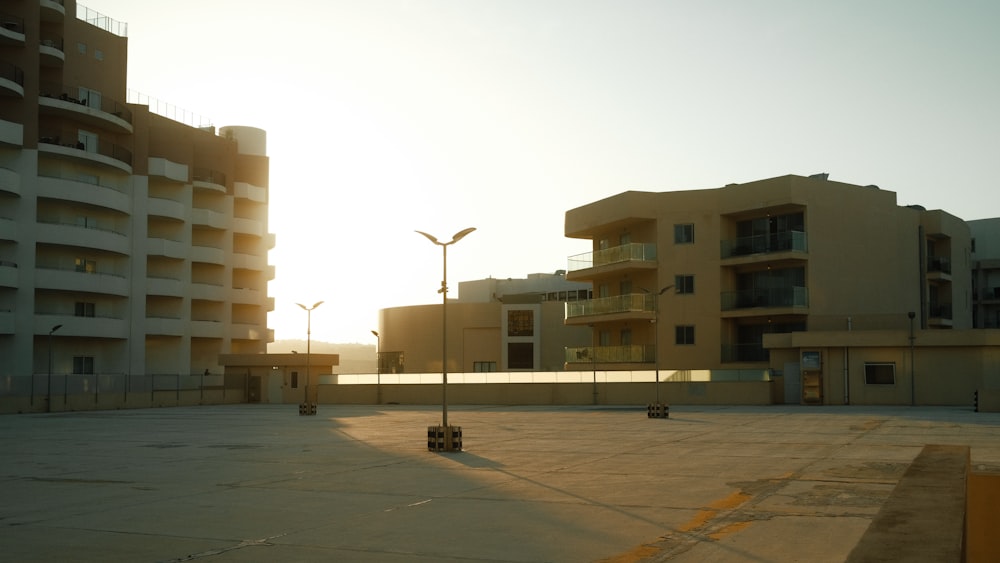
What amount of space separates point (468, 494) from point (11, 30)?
67.0 metres

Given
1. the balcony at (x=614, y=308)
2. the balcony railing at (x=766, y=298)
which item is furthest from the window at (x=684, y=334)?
the balcony railing at (x=766, y=298)

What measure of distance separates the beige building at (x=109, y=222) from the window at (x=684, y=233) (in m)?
43.4

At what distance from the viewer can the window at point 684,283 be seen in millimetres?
65812

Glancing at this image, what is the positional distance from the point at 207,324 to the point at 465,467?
245 feet

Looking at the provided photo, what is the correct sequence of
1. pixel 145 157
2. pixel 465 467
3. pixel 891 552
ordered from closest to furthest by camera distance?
pixel 891 552, pixel 465 467, pixel 145 157

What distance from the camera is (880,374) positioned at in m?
50.8

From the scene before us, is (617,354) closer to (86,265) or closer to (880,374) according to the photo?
(880,374)

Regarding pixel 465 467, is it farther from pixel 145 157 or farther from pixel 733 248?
pixel 145 157

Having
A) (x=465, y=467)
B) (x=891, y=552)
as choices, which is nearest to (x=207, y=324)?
(x=465, y=467)

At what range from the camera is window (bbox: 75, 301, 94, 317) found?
77.2 meters

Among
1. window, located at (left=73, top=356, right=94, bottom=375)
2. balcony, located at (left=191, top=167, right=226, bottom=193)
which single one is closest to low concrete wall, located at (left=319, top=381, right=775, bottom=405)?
window, located at (left=73, top=356, right=94, bottom=375)

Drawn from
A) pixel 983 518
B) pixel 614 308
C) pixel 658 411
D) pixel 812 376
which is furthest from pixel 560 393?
pixel 983 518

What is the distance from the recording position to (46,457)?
83.3 ft

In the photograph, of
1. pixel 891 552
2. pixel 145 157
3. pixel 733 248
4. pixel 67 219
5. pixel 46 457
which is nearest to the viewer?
pixel 891 552
